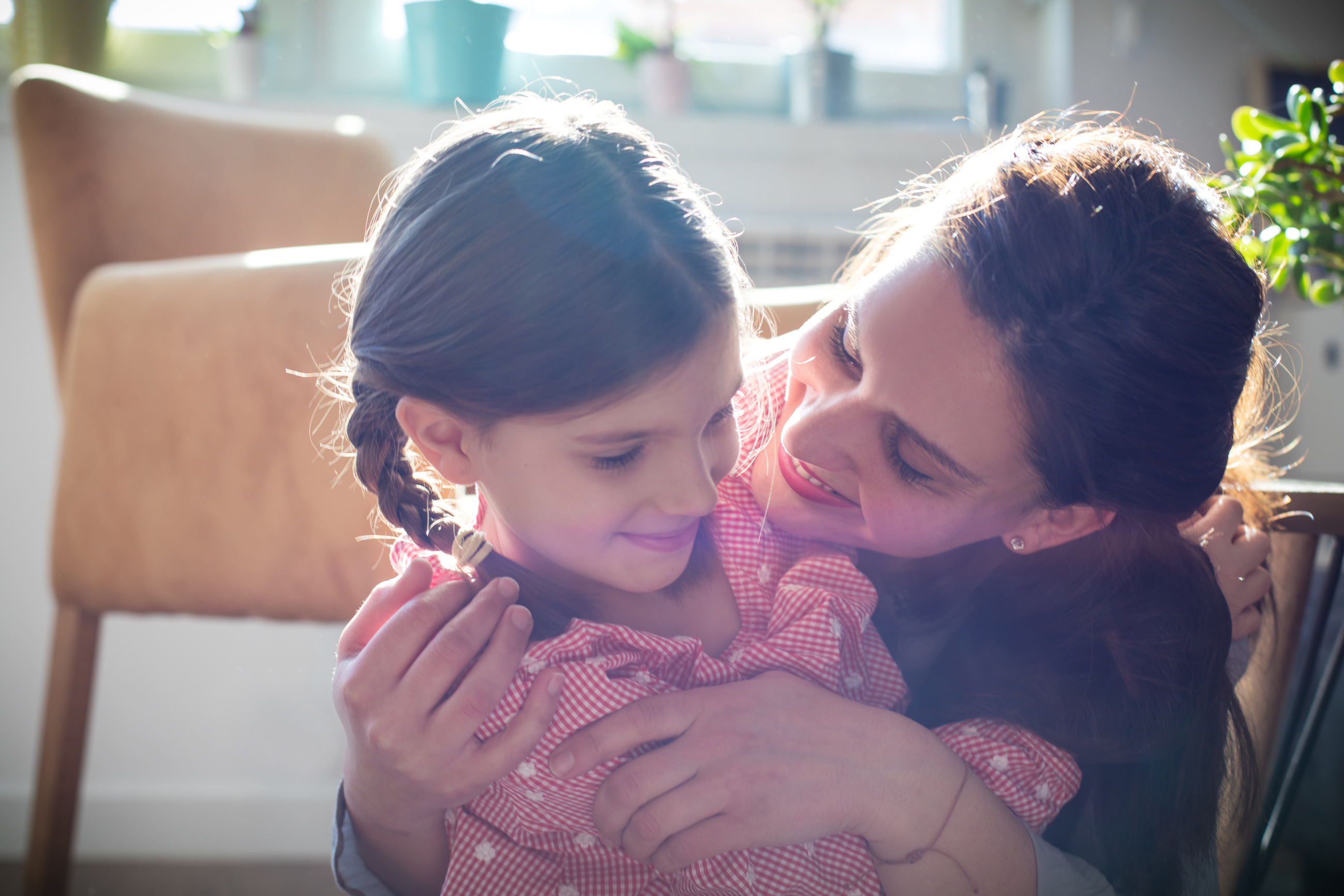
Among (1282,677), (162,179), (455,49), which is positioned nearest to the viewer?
(1282,677)

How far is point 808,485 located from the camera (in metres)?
0.70

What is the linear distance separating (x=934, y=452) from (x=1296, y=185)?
52cm

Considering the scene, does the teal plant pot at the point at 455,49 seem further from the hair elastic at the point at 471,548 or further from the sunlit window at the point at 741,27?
the hair elastic at the point at 471,548

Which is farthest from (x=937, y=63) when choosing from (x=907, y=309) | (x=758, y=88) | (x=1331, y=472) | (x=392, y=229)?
(x=392, y=229)

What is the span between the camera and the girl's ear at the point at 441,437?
23.7 inches

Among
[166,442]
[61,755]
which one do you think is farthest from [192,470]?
[61,755]

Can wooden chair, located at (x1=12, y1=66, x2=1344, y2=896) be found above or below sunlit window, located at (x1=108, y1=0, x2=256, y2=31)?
below

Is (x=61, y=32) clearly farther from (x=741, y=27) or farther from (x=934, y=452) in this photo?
(x=934, y=452)

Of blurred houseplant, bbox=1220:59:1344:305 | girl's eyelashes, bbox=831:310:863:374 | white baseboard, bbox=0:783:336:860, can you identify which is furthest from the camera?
white baseboard, bbox=0:783:336:860

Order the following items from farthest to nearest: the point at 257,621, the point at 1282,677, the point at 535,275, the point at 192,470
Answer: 1. the point at 257,621
2. the point at 192,470
3. the point at 1282,677
4. the point at 535,275

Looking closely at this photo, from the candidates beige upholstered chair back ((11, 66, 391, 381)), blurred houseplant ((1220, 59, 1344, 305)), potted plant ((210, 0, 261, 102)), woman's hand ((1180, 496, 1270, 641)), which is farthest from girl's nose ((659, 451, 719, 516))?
potted plant ((210, 0, 261, 102))

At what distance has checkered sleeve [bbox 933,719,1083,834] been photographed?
622 mm

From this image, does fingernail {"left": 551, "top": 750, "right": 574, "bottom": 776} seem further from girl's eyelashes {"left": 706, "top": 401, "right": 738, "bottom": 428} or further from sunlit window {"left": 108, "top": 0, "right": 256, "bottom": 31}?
sunlit window {"left": 108, "top": 0, "right": 256, "bottom": 31}

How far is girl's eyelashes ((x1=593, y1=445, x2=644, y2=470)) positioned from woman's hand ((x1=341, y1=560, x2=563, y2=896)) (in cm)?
10
